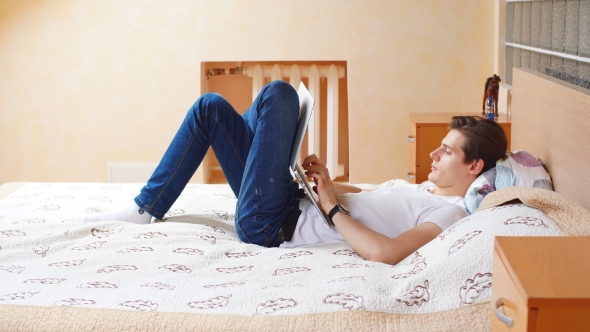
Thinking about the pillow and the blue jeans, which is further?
the blue jeans

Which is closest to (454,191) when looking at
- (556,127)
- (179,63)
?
(556,127)

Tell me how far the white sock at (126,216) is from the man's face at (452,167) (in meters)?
0.88

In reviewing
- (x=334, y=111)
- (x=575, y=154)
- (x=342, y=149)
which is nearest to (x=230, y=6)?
(x=334, y=111)

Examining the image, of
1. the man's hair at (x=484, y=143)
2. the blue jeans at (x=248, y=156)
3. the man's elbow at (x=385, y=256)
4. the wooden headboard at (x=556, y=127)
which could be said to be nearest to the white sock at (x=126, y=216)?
the blue jeans at (x=248, y=156)

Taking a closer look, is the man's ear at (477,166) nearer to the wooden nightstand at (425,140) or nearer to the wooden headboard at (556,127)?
the wooden headboard at (556,127)

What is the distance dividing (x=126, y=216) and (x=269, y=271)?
0.63 m

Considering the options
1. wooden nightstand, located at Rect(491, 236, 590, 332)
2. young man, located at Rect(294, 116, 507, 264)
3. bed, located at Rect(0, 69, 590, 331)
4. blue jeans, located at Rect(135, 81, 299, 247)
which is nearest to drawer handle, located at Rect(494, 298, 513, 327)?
wooden nightstand, located at Rect(491, 236, 590, 332)

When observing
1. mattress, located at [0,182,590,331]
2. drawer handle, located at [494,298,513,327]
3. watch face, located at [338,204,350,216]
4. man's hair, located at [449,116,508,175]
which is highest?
man's hair, located at [449,116,508,175]

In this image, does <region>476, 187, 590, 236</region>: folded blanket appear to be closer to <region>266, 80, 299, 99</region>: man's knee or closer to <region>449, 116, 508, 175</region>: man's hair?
<region>449, 116, 508, 175</region>: man's hair

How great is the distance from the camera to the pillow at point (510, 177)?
191 centimetres

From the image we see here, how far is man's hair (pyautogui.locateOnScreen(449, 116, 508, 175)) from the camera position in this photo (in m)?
2.03

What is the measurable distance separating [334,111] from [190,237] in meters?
2.19

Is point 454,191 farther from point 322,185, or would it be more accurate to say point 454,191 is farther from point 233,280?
point 233,280

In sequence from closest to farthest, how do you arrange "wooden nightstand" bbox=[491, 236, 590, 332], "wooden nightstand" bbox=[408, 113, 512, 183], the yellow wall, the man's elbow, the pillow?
"wooden nightstand" bbox=[491, 236, 590, 332], the man's elbow, the pillow, "wooden nightstand" bbox=[408, 113, 512, 183], the yellow wall
